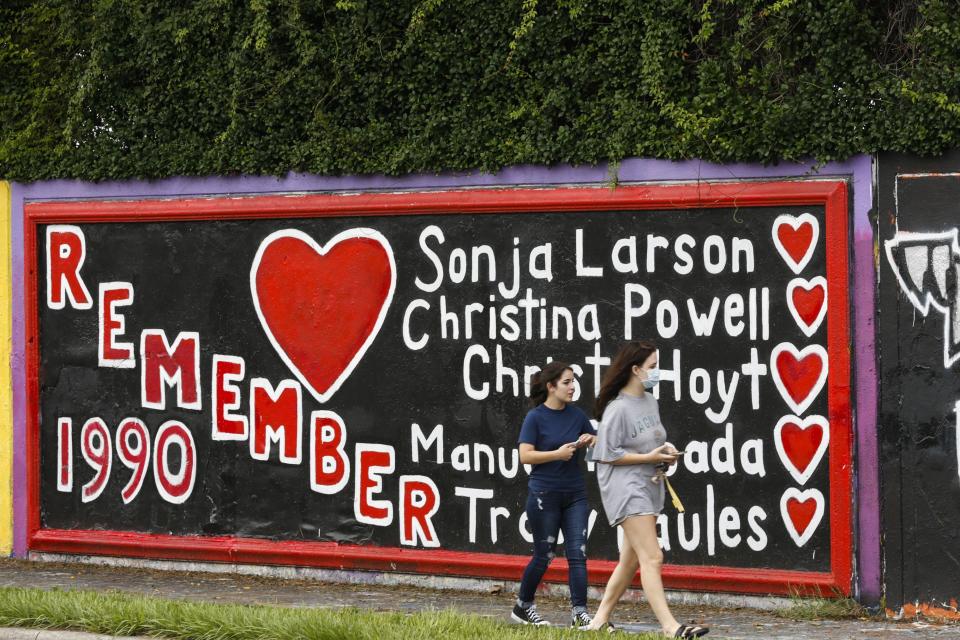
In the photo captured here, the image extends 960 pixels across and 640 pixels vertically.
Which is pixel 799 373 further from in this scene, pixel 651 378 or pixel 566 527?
pixel 566 527

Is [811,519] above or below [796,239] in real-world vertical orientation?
below

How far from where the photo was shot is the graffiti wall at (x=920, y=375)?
8.66 metres

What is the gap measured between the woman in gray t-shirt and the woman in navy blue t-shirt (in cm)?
35

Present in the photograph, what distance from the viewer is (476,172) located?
33.5 ft

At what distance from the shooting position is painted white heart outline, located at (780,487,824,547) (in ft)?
29.9

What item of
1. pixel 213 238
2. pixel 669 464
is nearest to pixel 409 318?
pixel 213 238

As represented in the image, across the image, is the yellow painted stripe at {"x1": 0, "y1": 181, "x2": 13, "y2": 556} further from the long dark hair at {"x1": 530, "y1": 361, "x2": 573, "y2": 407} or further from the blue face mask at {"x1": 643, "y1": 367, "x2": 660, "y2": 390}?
the blue face mask at {"x1": 643, "y1": 367, "x2": 660, "y2": 390}

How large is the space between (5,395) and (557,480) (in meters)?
5.87

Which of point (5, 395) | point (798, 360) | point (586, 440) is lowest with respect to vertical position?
point (586, 440)


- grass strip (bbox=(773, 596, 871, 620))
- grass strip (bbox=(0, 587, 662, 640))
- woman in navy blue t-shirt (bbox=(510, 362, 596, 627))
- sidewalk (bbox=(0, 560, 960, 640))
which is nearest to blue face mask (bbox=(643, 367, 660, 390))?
woman in navy blue t-shirt (bbox=(510, 362, 596, 627))

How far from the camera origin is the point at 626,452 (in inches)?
313

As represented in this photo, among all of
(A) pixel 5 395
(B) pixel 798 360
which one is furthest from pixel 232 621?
(A) pixel 5 395

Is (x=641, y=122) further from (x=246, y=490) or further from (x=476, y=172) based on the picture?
(x=246, y=490)

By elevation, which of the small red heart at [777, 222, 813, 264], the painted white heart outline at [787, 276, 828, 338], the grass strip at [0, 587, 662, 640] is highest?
the small red heart at [777, 222, 813, 264]
